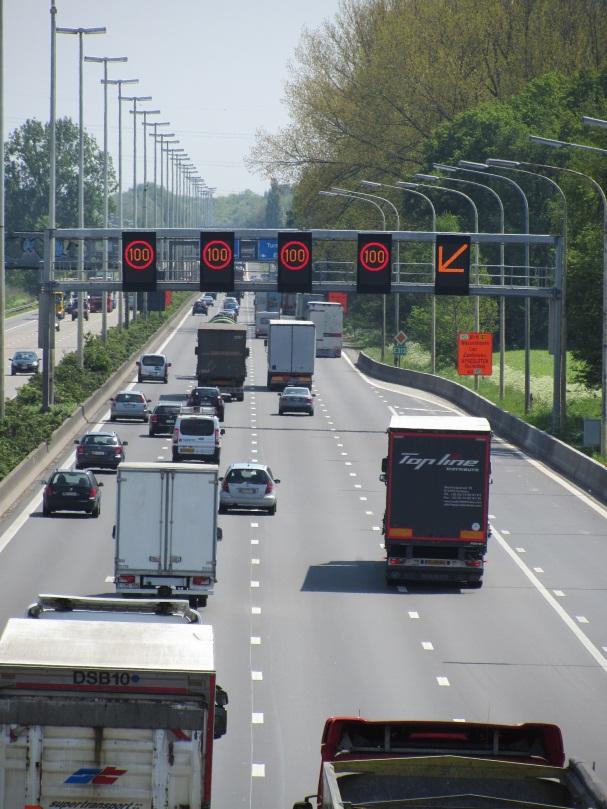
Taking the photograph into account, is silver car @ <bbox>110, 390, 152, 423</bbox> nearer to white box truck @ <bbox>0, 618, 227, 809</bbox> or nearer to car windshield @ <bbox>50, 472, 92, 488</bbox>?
car windshield @ <bbox>50, 472, 92, 488</bbox>

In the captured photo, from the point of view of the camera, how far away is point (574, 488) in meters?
51.2

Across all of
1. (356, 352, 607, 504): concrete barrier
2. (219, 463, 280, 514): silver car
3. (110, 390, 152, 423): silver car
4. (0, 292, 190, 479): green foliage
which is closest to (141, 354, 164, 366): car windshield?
(0, 292, 190, 479): green foliage

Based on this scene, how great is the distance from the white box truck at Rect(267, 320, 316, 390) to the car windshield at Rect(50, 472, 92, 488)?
3937 centimetres

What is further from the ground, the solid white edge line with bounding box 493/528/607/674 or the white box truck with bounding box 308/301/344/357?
the white box truck with bounding box 308/301/344/357

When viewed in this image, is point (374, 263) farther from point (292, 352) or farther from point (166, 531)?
point (166, 531)

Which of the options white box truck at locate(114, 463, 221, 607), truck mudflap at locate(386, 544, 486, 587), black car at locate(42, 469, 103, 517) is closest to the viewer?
white box truck at locate(114, 463, 221, 607)

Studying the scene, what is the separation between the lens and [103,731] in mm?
13391

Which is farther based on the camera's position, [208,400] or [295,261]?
[208,400]

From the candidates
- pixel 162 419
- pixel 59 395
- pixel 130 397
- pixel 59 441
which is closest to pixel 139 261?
pixel 162 419

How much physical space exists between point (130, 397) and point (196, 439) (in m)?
14.6

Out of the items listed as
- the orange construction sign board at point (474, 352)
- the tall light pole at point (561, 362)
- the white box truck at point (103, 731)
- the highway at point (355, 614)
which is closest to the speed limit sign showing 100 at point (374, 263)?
the tall light pole at point (561, 362)

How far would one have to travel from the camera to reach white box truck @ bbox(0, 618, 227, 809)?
1320 cm

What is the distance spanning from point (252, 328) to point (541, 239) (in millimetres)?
81503

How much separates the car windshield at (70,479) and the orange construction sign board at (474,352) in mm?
33222
